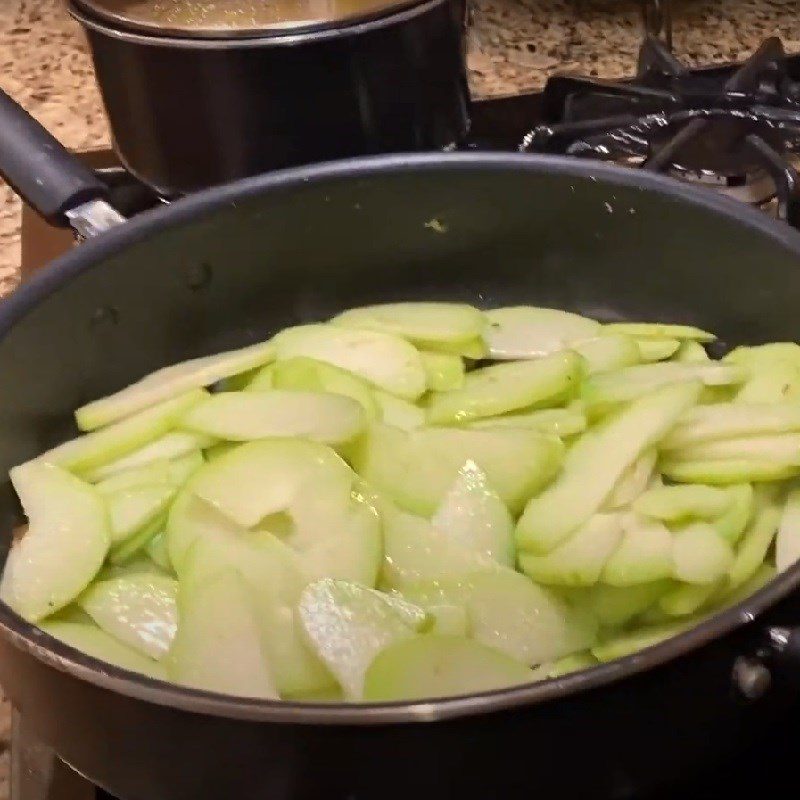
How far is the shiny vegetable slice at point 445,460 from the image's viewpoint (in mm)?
592

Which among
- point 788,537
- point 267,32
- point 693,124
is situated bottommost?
point 788,537

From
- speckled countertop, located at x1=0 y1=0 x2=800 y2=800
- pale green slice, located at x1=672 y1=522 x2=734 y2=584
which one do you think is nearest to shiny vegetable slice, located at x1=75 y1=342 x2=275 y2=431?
pale green slice, located at x1=672 y1=522 x2=734 y2=584

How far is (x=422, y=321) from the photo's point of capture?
731 mm

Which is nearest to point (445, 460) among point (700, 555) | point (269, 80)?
point (700, 555)

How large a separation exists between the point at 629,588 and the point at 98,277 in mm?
371

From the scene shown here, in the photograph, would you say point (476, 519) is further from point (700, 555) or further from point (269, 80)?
point (269, 80)

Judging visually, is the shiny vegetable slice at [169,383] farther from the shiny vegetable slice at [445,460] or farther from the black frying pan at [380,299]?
the shiny vegetable slice at [445,460]

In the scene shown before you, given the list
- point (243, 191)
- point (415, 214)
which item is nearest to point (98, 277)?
point (243, 191)

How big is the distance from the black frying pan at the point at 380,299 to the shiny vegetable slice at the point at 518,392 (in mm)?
111

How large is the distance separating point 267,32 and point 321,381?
23cm

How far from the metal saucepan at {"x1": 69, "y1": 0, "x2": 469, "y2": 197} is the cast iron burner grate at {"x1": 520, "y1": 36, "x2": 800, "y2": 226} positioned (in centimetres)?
12

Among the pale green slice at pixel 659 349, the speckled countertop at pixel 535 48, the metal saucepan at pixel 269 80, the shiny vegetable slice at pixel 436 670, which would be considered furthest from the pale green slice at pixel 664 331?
the speckled countertop at pixel 535 48

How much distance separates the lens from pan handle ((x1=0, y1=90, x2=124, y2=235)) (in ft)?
2.30

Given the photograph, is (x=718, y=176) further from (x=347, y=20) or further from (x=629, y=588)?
(x=629, y=588)
